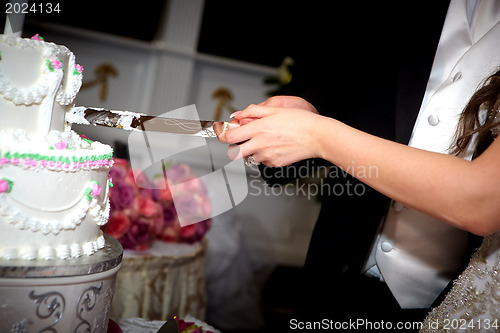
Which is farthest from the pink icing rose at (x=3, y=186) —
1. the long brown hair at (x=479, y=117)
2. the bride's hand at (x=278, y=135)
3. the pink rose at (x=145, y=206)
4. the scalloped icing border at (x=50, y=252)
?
the pink rose at (x=145, y=206)

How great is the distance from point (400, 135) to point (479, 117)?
0.24 m

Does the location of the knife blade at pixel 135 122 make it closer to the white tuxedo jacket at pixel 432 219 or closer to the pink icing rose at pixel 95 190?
the pink icing rose at pixel 95 190

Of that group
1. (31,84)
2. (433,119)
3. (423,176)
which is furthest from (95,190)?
(433,119)

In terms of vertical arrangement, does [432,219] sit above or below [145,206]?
above

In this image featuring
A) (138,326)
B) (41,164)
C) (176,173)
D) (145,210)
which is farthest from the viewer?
(176,173)

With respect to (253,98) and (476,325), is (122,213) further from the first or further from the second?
(253,98)

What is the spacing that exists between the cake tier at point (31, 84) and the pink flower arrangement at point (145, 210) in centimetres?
123

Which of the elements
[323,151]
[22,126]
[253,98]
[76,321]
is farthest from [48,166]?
[253,98]

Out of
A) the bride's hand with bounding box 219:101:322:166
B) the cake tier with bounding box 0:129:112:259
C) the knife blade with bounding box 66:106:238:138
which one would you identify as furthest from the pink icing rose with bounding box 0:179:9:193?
the bride's hand with bounding box 219:101:322:166

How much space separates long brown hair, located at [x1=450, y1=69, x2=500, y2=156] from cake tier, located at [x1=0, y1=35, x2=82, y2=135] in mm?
1238

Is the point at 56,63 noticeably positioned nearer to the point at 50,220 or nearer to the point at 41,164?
the point at 41,164

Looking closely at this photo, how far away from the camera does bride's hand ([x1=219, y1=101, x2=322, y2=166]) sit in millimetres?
1334

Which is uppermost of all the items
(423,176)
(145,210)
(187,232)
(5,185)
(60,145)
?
(423,176)

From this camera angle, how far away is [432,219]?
1547 mm
